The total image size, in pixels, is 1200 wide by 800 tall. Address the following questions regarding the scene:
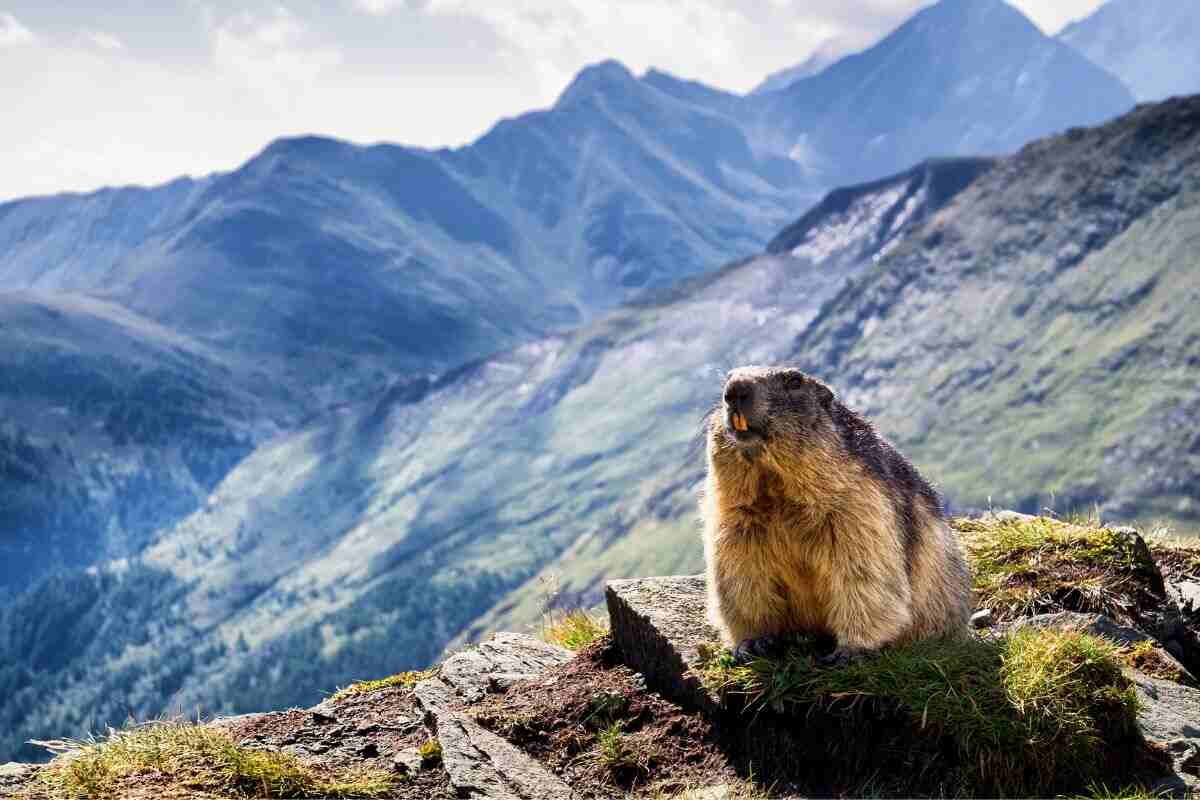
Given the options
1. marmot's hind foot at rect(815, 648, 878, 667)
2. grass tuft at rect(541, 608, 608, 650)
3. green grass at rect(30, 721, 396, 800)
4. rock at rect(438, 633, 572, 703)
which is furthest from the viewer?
grass tuft at rect(541, 608, 608, 650)

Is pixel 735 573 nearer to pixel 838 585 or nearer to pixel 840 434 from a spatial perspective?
pixel 838 585

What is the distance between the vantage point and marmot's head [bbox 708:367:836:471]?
33.2ft

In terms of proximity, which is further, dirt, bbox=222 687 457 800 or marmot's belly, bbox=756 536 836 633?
marmot's belly, bbox=756 536 836 633

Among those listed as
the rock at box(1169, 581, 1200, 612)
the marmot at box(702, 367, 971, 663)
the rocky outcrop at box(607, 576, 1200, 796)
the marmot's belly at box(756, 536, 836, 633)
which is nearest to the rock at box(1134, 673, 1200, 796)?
the rocky outcrop at box(607, 576, 1200, 796)

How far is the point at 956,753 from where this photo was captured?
9.17m

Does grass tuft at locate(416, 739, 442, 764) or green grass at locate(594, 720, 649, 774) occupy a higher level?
grass tuft at locate(416, 739, 442, 764)

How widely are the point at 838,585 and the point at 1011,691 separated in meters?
1.85

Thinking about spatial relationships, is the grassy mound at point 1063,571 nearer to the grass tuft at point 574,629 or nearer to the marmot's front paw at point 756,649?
the marmot's front paw at point 756,649

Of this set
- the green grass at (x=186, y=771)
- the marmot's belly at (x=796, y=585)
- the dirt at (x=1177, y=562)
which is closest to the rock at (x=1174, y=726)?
the marmot's belly at (x=796, y=585)

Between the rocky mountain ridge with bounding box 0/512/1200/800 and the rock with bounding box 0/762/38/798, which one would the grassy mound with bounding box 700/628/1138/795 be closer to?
the rocky mountain ridge with bounding box 0/512/1200/800

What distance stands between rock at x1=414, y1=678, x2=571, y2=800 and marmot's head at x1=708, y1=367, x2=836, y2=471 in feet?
11.9

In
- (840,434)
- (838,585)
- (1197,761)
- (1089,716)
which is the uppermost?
(840,434)

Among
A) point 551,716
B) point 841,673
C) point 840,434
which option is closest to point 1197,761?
point 841,673

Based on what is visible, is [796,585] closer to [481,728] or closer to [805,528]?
[805,528]
